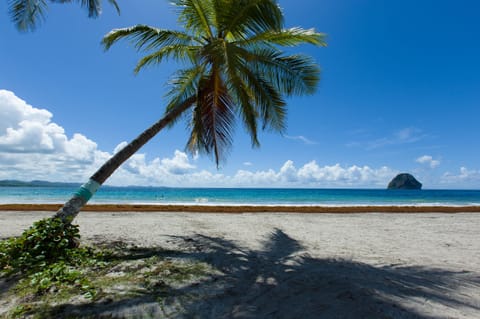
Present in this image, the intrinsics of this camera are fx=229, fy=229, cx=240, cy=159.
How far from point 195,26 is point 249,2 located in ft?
5.35

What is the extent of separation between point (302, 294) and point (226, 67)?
430 centimetres

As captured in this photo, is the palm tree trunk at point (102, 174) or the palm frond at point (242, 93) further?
the palm frond at point (242, 93)

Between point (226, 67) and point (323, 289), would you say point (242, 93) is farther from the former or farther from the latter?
point (323, 289)

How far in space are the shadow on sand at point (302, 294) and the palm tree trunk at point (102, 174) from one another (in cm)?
230

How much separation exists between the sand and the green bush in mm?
1299

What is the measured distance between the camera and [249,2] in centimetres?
455

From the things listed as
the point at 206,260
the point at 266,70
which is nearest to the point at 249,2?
the point at 266,70

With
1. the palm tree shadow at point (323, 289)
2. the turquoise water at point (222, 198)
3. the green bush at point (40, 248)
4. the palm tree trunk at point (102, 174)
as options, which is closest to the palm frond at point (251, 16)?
the palm tree trunk at point (102, 174)

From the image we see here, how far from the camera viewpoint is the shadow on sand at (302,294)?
7.33 feet

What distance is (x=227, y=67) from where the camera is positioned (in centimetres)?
468

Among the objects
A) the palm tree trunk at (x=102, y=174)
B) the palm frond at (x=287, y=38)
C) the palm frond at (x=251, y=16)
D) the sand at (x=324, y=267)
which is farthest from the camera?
the palm frond at (x=287, y=38)

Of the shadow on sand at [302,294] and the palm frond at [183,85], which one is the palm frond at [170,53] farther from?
the shadow on sand at [302,294]

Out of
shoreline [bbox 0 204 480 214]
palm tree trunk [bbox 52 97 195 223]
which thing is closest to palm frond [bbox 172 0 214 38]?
palm tree trunk [bbox 52 97 195 223]

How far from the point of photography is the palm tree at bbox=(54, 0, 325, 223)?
4723 millimetres
